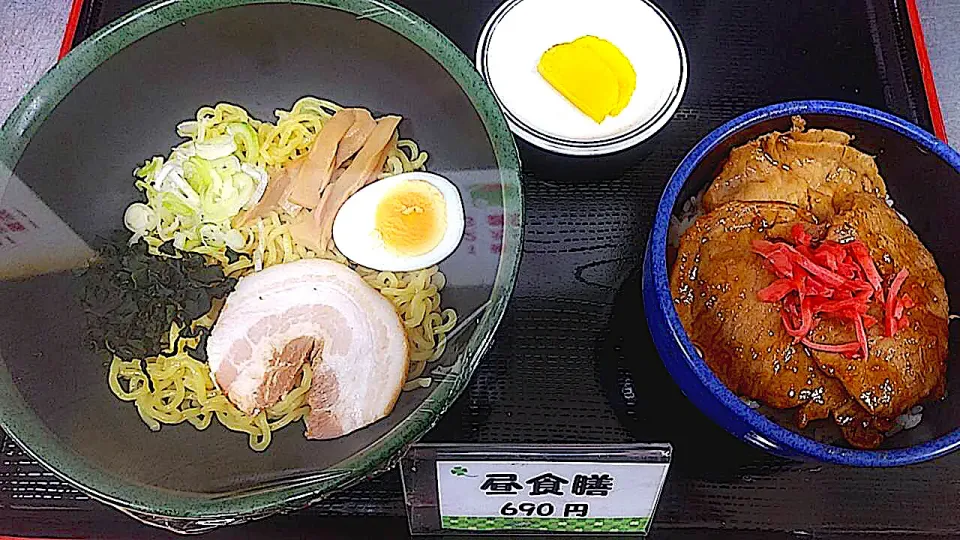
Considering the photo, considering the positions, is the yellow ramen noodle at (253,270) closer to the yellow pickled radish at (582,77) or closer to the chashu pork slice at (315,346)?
the chashu pork slice at (315,346)

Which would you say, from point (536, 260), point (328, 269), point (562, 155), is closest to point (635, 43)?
point (562, 155)

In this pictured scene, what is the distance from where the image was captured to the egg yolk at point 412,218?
1.40 m

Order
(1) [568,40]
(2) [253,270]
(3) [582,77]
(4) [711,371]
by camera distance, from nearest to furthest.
Answer: (4) [711,371] < (2) [253,270] < (3) [582,77] < (1) [568,40]

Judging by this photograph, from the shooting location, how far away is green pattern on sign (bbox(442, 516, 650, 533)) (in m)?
1.29

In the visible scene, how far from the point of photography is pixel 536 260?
153 cm

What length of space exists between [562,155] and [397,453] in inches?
27.1

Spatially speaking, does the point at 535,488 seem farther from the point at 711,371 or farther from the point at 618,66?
the point at 618,66

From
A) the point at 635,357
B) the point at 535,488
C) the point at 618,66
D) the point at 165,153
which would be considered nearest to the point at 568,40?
the point at 618,66

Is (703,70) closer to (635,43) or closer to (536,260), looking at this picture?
(635,43)

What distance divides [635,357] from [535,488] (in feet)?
1.07

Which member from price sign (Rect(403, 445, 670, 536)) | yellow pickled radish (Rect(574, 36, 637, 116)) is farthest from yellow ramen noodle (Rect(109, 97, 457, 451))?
yellow pickled radish (Rect(574, 36, 637, 116))

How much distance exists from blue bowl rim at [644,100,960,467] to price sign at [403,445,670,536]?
130 mm

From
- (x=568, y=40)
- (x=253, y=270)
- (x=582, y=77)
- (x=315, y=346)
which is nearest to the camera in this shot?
(x=315, y=346)

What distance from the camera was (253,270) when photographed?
144cm
